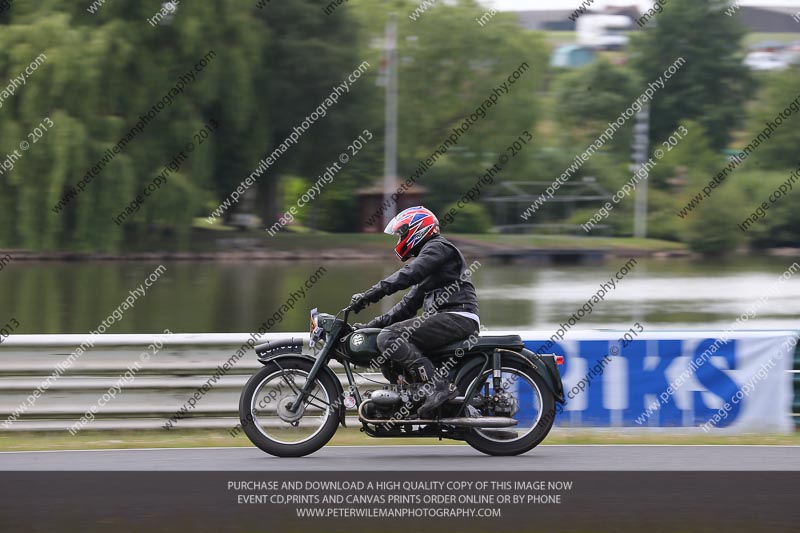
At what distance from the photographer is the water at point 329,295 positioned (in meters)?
29.2

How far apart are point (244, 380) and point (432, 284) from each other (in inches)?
104

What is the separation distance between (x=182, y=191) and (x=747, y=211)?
1343 inches

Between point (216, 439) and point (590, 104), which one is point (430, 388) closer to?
point (216, 439)

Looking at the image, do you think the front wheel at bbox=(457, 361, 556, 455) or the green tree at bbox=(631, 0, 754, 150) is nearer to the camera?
the front wheel at bbox=(457, 361, 556, 455)

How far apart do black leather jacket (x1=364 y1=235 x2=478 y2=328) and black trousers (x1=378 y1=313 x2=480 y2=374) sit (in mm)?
110

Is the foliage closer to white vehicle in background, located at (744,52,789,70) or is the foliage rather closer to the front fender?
white vehicle in background, located at (744,52,789,70)

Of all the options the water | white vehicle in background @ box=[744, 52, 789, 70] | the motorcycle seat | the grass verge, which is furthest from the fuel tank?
white vehicle in background @ box=[744, 52, 789, 70]

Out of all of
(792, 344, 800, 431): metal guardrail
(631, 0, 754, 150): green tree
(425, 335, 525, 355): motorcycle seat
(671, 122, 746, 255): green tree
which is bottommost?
(425, 335, 525, 355): motorcycle seat

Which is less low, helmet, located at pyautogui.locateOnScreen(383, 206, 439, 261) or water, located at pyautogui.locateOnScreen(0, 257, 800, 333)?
water, located at pyautogui.locateOnScreen(0, 257, 800, 333)

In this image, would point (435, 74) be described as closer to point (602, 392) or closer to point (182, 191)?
point (182, 191)

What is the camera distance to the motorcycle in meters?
7.37

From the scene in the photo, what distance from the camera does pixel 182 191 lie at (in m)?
40.5

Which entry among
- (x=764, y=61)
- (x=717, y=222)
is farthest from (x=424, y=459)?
(x=764, y=61)

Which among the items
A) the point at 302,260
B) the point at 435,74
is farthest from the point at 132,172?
the point at 435,74
